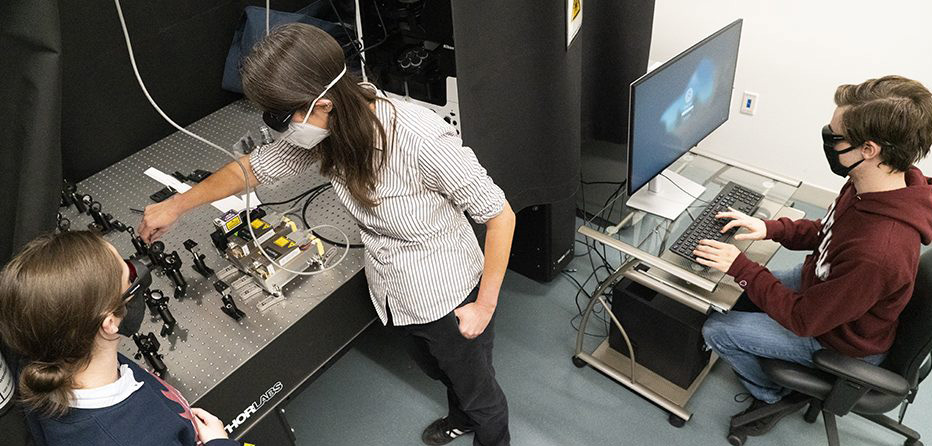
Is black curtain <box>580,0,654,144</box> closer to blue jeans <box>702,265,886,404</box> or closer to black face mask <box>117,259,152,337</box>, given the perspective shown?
blue jeans <box>702,265,886,404</box>

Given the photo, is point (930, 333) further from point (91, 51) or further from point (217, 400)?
point (91, 51)

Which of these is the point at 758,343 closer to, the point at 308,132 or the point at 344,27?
the point at 308,132

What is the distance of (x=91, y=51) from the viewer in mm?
1824

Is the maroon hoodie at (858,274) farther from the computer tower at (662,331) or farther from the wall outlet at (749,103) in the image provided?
the wall outlet at (749,103)

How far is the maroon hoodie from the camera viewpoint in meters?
1.42

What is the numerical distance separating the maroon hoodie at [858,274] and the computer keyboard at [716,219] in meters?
0.16

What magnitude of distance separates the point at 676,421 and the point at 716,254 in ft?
2.19

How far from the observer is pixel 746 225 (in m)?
1.79

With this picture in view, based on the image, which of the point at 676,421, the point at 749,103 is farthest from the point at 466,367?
the point at 749,103

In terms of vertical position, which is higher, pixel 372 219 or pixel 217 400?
pixel 372 219

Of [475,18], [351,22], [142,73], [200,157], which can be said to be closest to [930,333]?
[475,18]

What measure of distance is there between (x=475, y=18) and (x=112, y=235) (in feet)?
3.79

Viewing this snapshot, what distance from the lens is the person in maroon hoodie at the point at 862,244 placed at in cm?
141

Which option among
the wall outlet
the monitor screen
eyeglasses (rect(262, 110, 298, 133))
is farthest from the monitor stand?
eyeglasses (rect(262, 110, 298, 133))
